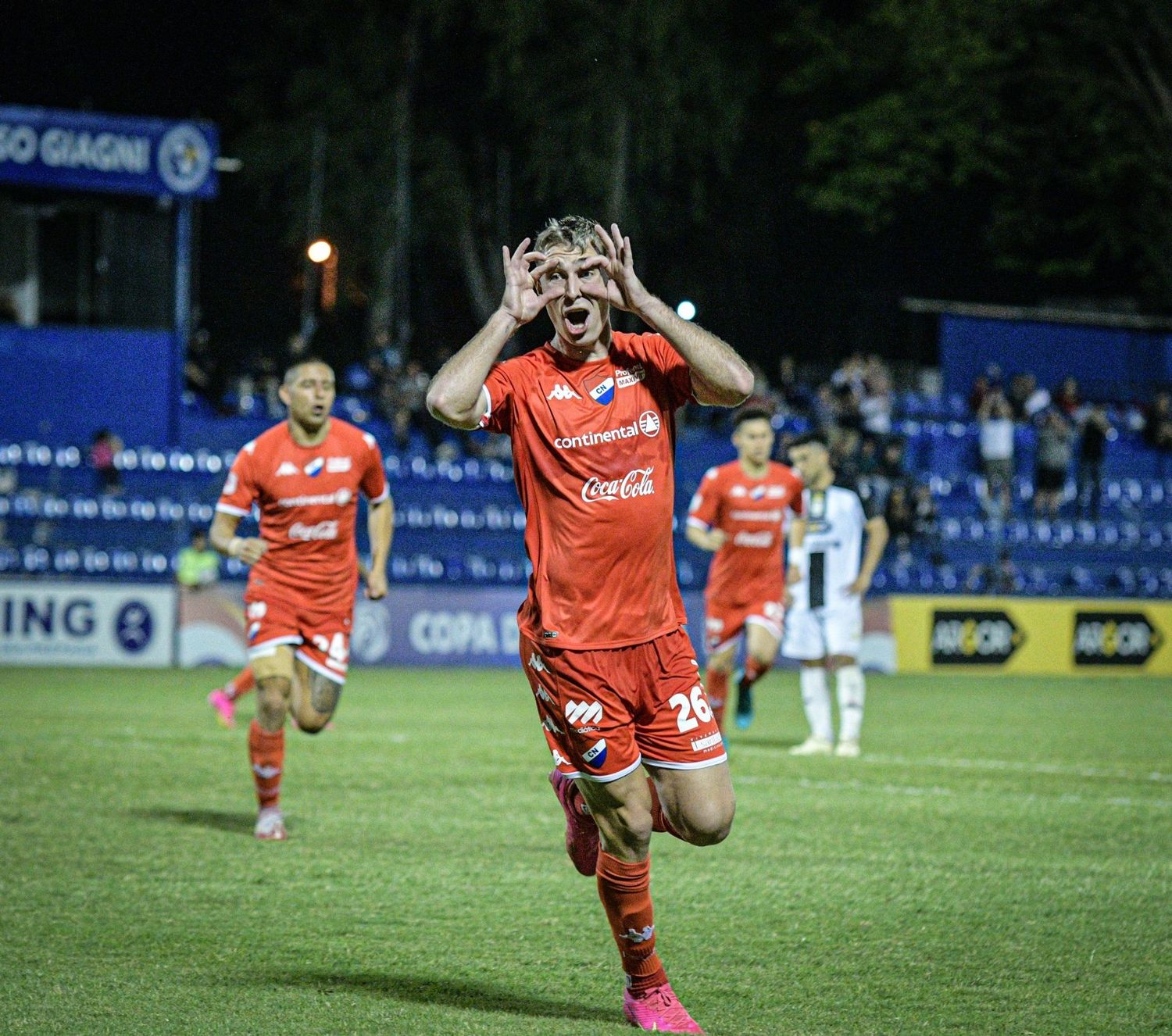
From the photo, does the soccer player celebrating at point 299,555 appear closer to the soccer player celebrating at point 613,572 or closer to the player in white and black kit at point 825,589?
the soccer player celebrating at point 613,572

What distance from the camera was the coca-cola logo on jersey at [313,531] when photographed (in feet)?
A: 30.2

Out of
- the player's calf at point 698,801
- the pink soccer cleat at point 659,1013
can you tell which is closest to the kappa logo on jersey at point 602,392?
the player's calf at point 698,801

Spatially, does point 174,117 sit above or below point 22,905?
above

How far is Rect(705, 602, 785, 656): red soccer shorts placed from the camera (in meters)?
13.3

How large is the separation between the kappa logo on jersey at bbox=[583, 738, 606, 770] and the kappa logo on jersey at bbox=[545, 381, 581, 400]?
107 centimetres

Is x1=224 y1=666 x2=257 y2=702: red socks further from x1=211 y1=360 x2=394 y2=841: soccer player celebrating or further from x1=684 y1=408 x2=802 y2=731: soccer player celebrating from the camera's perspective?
x1=211 y1=360 x2=394 y2=841: soccer player celebrating

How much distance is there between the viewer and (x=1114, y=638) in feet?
81.6

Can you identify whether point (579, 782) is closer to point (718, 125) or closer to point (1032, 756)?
point (1032, 756)

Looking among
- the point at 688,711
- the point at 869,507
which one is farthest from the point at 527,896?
the point at 869,507

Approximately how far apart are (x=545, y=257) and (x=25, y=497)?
18.2 metres

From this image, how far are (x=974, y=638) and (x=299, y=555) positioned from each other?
1670 centimetres

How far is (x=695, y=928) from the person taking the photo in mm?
6766

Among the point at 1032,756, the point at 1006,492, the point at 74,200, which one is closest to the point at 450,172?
the point at 74,200

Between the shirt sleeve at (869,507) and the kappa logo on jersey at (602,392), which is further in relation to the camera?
the shirt sleeve at (869,507)
